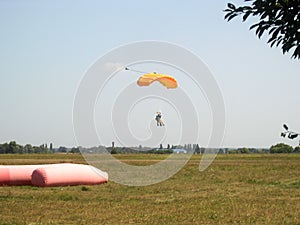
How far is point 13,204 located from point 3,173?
6538 millimetres

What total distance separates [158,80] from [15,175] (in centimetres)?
749

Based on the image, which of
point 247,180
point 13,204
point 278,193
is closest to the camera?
point 13,204

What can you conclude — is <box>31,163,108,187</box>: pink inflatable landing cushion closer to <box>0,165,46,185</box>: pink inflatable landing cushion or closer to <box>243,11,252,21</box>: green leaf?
<box>0,165,46,185</box>: pink inflatable landing cushion

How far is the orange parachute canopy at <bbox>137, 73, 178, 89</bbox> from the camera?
2492 centimetres

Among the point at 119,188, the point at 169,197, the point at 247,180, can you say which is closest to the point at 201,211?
the point at 169,197

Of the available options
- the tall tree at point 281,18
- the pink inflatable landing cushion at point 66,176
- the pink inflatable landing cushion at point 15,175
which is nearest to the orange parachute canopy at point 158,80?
the pink inflatable landing cushion at point 66,176

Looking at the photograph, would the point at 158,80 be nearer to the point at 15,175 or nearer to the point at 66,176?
the point at 66,176

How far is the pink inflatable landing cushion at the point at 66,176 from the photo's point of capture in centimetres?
2200

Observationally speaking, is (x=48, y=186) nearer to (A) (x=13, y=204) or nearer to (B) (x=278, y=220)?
(A) (x=13, y=204)

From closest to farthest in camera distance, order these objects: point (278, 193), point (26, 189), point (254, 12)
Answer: point (254, 12)
point (278, 193)
point (26, 189)

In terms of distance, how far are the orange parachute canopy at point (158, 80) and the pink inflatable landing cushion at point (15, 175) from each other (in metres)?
6.08

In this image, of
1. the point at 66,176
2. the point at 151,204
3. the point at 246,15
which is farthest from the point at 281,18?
the point at 66,176

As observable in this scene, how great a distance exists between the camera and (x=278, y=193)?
19703 mm

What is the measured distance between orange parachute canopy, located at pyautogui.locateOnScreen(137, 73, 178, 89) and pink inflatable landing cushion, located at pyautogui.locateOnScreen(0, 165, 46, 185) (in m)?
6.08
